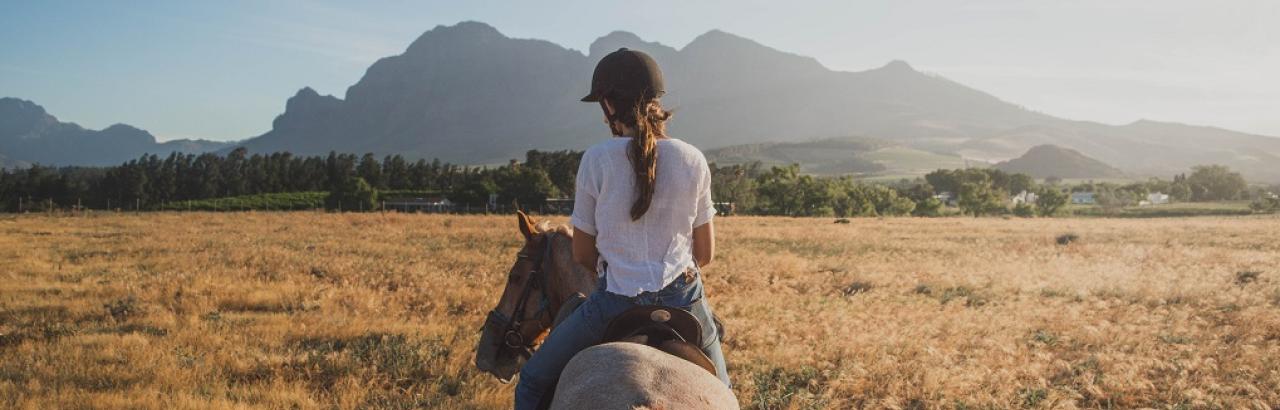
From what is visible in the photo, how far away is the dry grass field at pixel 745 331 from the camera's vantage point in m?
7.46

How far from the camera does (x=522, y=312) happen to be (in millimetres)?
4754

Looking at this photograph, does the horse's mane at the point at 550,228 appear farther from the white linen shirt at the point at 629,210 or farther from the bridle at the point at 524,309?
the white linen shirt at the point at 629,210

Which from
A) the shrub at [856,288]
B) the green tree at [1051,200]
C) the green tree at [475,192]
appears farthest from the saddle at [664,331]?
the green tree at [1051,200]

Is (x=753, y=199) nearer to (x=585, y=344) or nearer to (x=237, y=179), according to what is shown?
(x=237, y=179)

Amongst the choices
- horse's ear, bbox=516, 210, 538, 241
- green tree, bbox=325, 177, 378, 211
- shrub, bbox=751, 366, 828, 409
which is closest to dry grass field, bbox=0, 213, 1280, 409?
shrub, bbox=751, 366, 828, 409

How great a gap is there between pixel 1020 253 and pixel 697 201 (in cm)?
2508

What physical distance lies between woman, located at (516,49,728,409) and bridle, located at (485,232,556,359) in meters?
0.93

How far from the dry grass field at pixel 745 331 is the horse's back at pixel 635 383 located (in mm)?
4190

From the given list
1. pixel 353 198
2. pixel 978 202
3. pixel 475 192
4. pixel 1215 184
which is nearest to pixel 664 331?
pixel 353 198

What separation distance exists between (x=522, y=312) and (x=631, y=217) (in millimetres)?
1586

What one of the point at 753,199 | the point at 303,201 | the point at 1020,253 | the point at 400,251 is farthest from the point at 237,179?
the point at 1020,253

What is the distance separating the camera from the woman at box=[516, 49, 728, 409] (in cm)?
349

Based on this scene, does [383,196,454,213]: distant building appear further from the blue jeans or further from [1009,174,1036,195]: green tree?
[1009,174,1036,195]: green tree

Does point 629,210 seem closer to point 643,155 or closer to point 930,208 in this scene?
point 643,155
